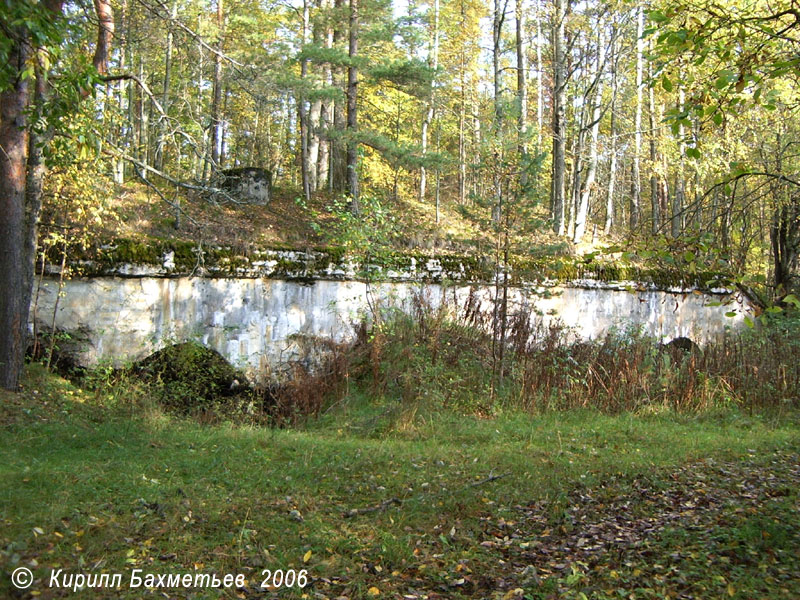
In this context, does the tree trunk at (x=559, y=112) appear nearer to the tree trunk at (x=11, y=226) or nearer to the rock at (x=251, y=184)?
the rock at (x=251, y=184)

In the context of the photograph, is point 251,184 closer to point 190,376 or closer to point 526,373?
point 190,376

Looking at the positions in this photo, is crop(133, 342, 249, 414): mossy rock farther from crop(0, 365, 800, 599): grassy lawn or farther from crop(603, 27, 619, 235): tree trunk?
crop(603, 27, 619, 235): tree trunk

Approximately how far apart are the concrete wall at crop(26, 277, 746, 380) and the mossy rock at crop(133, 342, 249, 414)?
34 cm

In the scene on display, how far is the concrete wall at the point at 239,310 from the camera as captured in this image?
28.4ft

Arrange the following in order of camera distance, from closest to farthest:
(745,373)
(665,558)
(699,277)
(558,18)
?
1. (665,558)
2. (745,373)
3. (699,277)
4. (558,18)

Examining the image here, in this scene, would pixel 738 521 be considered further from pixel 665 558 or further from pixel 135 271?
pixel 135 271

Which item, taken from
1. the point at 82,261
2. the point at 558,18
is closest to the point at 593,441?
the point at 82,261

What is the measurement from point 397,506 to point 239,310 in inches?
227

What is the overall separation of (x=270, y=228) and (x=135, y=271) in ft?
11.7

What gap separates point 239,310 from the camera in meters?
9.84

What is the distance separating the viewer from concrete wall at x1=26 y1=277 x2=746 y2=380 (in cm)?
866

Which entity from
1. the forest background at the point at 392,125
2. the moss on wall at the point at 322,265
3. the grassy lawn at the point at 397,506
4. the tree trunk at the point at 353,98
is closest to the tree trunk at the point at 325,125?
A: the forest background at the point at 392,125

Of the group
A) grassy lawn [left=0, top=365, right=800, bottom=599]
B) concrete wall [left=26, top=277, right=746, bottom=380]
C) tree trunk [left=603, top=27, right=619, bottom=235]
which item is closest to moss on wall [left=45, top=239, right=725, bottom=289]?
concrete wall [left=26, top=277, right=746, bottom=380]

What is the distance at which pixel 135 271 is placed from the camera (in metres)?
8.99
